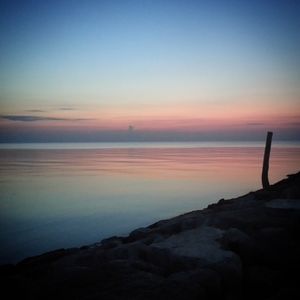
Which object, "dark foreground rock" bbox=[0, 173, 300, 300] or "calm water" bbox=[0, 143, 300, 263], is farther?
"calm water" bbox=[0, 143, 300, 263]

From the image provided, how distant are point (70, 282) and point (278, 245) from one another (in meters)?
4.60

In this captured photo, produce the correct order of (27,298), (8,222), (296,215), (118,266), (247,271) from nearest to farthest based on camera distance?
1. (27,298)
2. (118,266)
3. (247,271)
4. (296,215)
5. (8,222)

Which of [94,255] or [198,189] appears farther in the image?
[198,189]

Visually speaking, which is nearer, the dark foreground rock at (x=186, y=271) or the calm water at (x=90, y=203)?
the dark foreground rock at (x=186, y=271)

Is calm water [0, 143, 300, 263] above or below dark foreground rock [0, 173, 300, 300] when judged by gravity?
below

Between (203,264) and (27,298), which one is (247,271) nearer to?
(203,264)

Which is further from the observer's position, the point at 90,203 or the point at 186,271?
the point at 90,203

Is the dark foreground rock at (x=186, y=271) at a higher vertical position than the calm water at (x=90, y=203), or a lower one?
higher

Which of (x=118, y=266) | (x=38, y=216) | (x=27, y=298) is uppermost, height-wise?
(x=118, y=266)

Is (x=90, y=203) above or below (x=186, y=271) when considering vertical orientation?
below

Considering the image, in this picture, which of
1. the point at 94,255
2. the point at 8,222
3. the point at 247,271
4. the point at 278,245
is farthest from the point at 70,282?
the point at 8,222

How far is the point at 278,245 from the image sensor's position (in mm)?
6430

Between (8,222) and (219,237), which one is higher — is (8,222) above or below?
below

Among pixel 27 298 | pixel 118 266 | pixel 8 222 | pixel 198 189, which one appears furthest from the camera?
pixel 198 189
